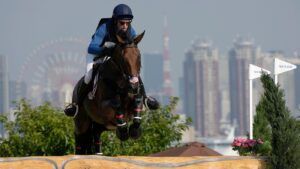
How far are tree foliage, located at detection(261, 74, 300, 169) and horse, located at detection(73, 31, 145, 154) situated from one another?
1.80 metres

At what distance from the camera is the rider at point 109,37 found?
54.2 ft

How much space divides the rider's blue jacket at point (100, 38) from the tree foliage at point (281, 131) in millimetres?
2488

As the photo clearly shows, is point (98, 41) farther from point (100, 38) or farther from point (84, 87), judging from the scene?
point (84, 87)

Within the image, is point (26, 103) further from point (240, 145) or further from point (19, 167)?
point (19, 167)

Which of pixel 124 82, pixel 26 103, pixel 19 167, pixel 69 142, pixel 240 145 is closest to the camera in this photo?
pixel 19 167

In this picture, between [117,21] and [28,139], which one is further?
[28,139]

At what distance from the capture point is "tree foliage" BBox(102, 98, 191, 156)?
3359 centimetres

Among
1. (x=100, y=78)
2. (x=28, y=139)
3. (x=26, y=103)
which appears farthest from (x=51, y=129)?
(x=100, y=78)

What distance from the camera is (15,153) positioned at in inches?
1382

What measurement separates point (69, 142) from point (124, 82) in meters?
17.2

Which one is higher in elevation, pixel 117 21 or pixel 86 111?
pixel 117 21

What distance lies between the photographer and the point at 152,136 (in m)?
35.9

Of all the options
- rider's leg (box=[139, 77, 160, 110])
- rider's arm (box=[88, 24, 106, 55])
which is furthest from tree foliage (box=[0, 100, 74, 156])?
rider's leg (box=[139, 77, 160, 110])

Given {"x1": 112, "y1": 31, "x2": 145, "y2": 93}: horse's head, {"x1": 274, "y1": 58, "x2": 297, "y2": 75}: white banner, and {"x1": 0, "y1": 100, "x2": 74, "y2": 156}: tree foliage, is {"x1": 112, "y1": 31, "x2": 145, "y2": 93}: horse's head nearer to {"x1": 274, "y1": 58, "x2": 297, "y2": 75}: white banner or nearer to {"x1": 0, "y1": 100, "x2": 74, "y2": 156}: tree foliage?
{"x1": 274, "y1": 58, "x2": 297, "y2": 75}: white banner
